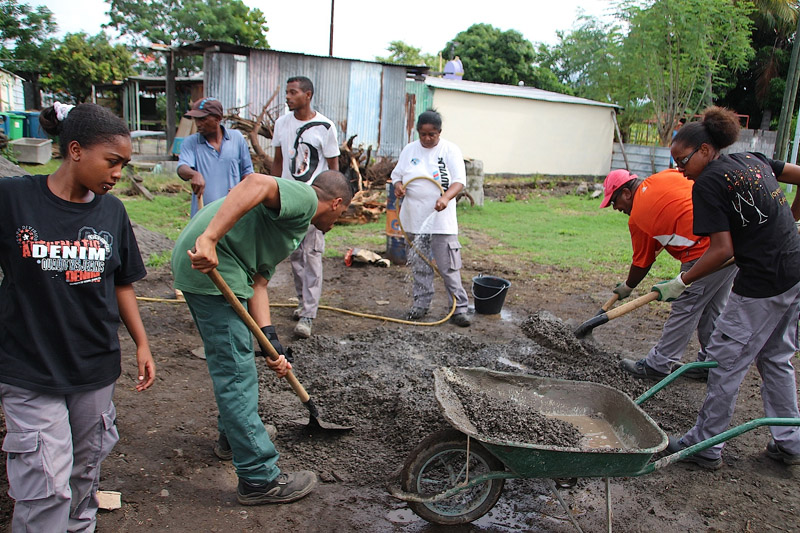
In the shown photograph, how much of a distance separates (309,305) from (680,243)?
3034mm

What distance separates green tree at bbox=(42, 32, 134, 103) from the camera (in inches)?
916

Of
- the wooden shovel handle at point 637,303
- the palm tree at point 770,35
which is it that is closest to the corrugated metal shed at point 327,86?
the wooden shovel handle at point 637,303

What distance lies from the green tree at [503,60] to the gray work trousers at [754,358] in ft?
A: 102

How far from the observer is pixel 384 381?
405cm

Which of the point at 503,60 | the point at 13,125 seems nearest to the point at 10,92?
the point at 13,125

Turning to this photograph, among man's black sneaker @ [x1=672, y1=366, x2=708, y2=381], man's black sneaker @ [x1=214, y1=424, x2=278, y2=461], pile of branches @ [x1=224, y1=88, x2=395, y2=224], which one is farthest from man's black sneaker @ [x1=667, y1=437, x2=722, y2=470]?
pile of branches @ [x1=224, y1=88, x2=395, y2=224]

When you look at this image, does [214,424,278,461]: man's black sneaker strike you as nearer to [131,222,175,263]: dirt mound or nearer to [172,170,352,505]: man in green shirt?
[172,170,352,505]: man in green shirt

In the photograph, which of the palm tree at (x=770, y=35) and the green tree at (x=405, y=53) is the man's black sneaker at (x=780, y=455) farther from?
the green tree at (x=405, y=53)

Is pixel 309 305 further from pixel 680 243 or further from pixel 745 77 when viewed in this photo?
pixel 745 77

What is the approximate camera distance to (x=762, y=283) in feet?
10.4

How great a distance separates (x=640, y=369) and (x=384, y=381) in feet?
6.66

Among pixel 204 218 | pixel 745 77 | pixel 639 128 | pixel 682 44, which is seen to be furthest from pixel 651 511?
pixel 745 77

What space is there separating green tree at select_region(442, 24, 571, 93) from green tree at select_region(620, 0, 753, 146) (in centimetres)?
1212

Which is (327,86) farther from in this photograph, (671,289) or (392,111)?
(671,289)
